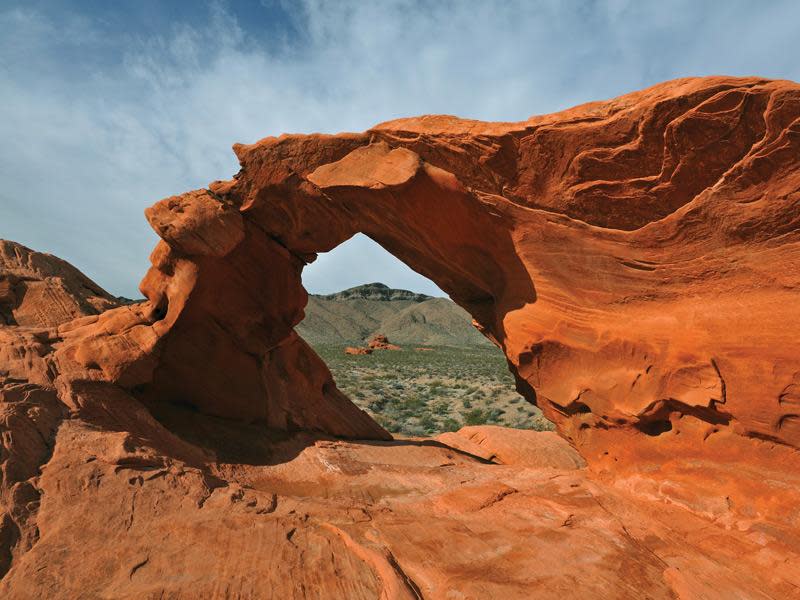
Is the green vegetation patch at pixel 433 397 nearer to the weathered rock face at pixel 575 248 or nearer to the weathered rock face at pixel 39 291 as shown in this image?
the weathered rock face at pixel 575 248

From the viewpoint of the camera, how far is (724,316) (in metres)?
5.15

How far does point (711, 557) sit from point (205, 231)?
24.3 feet

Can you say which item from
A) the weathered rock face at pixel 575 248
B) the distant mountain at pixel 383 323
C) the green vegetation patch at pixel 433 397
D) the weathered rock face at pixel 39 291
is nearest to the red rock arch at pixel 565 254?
the weathered rock face at pixel 575 248

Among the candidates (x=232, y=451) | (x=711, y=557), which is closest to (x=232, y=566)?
(x=232, y=451)

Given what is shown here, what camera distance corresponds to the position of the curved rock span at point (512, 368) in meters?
4.17

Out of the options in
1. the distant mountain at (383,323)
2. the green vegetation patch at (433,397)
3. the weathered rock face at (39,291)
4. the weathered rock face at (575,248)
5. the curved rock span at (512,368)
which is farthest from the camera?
the distant mountain at (383,323)

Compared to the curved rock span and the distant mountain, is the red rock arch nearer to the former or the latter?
the curved rock span

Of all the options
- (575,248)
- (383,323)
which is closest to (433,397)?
(575,248)

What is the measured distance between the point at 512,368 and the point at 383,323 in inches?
3731

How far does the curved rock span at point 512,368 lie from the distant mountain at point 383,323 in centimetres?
7080

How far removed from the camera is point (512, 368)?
8.48m

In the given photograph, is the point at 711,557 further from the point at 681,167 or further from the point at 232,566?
the point at 232,566

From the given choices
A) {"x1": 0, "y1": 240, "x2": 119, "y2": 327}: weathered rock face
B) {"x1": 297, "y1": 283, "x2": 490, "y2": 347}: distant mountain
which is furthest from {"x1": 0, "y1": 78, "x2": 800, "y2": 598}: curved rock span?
{"x1": 297, "y1": 283, "x2": 490, "y2": 347}: distant mountain

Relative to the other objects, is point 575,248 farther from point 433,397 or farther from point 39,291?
point 433,397
